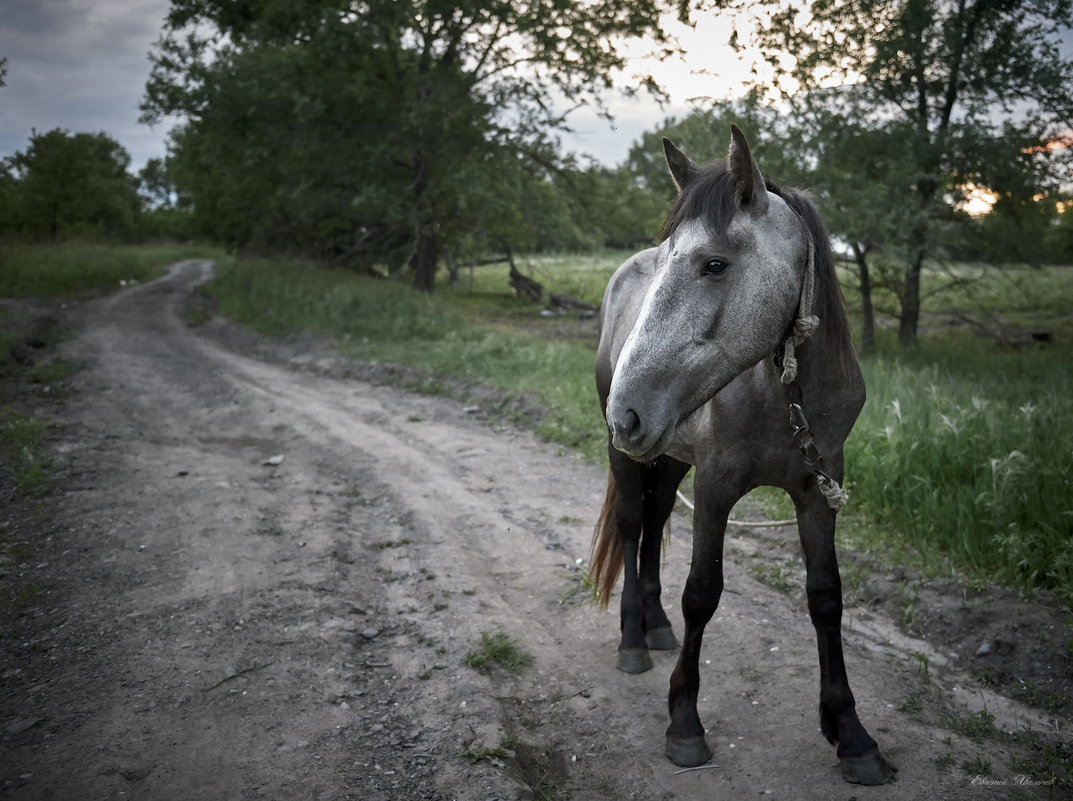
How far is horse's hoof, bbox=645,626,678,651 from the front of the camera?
386 centimetres

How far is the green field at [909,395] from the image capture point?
443 cm

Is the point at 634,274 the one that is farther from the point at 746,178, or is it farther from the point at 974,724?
the point at 974,724

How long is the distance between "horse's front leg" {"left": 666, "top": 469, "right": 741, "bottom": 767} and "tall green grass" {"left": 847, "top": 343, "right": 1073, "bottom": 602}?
2.35 m

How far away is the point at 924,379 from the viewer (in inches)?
297

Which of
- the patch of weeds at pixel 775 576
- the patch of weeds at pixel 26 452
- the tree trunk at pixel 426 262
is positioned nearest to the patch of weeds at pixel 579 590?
the patch of weeds at pixel 775 576

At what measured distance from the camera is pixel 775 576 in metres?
4.69

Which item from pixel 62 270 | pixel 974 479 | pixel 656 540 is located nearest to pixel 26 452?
pixel 656 540

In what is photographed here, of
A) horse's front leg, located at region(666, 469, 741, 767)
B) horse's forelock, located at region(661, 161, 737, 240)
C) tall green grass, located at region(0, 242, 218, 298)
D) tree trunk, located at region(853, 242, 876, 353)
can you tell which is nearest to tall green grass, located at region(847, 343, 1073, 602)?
horse's front leg, located at region(666, 469, 741, 767)

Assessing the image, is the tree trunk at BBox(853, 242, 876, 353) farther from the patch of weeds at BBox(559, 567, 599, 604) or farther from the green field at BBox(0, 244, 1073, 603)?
the patch of weeds at BBox(559, 567, 599, 604)

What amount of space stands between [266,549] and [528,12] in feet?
47.1

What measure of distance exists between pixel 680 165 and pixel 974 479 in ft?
12.7

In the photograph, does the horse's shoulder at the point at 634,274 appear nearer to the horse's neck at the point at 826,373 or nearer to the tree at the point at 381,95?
the horse's neck at the point at 826,373

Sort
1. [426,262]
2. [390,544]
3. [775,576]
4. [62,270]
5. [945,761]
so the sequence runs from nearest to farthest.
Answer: [945,761] < [775,576] < [390,544] < [426,262] < [62,270]

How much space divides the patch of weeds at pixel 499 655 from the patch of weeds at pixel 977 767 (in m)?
1.94
